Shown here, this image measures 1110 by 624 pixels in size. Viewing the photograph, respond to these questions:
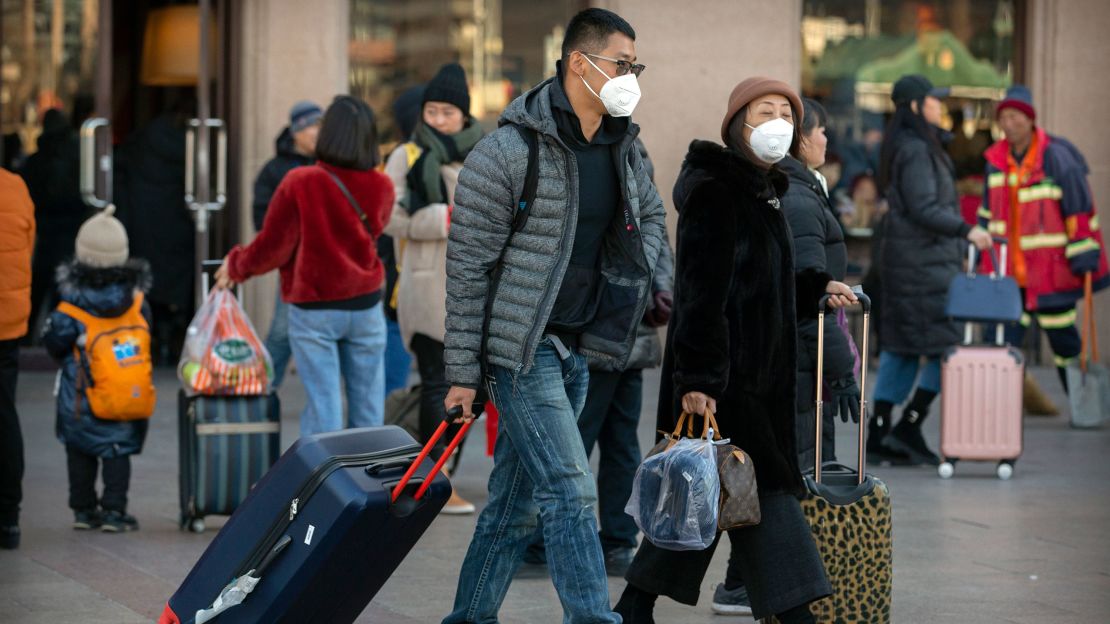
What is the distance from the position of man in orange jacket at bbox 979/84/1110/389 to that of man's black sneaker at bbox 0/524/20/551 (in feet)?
20.2

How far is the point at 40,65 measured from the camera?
13.6 meters

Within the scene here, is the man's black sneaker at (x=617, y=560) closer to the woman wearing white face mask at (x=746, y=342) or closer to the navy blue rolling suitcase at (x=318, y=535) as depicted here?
the woman wearing white face mask at (x=746, y=342)

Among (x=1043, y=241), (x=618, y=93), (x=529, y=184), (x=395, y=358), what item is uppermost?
(x=618, y=93)

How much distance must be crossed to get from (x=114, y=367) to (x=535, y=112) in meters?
2.91

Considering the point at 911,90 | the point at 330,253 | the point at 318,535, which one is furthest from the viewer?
the point at 911,90

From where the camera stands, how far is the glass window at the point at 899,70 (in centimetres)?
1438

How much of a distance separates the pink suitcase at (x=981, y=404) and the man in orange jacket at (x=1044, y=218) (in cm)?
181

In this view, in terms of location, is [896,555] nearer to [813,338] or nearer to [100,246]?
[813,338]

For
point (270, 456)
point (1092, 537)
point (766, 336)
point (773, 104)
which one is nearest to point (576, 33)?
point (773, 104)

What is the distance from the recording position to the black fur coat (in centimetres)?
505

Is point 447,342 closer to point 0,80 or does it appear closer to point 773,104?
point 773,104

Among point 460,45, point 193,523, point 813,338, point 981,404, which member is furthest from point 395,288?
point 460,45

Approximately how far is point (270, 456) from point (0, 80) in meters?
7.25

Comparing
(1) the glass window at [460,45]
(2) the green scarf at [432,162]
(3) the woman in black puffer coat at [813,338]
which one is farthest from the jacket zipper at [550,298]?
(1) the glass window at [460,45]
